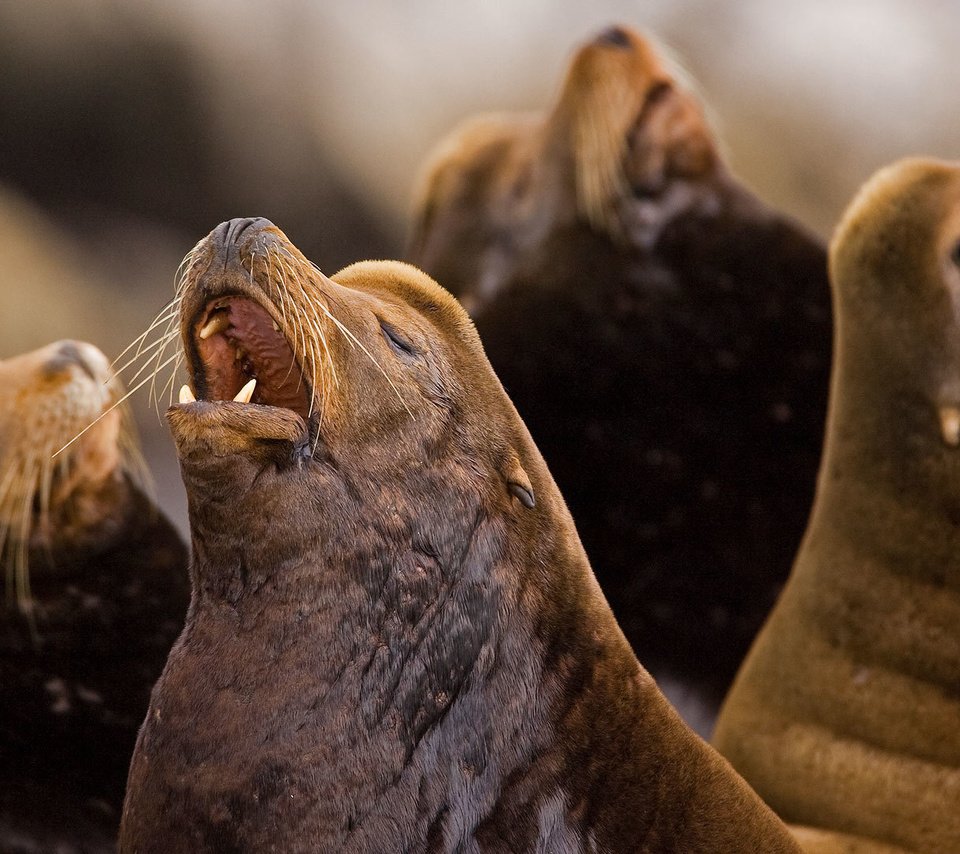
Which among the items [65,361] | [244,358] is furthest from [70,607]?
[244,358]

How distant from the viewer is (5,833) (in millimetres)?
2961

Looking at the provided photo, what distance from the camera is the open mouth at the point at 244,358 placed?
191 centimetres

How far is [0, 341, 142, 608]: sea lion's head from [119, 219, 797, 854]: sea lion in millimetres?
1183

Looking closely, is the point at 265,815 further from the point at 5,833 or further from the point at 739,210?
the point at 739,210

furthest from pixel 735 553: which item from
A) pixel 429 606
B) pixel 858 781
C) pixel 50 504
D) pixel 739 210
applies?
pixel 429 606

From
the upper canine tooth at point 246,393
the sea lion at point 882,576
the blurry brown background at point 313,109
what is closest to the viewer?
the upper canine tooth at point 246,393

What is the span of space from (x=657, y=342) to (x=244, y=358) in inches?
88.5

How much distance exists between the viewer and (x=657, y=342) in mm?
4047

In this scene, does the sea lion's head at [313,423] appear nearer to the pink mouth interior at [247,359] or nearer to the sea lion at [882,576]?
the pink mouth interior at [247,359]

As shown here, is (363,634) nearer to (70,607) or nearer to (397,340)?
(397,340)

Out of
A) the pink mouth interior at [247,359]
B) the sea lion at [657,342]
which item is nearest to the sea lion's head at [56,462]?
the pink mouth interior at [247,359]

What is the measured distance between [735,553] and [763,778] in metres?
1.26

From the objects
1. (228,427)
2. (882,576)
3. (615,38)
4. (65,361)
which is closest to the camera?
(228,427)

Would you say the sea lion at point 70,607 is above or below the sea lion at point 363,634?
below
